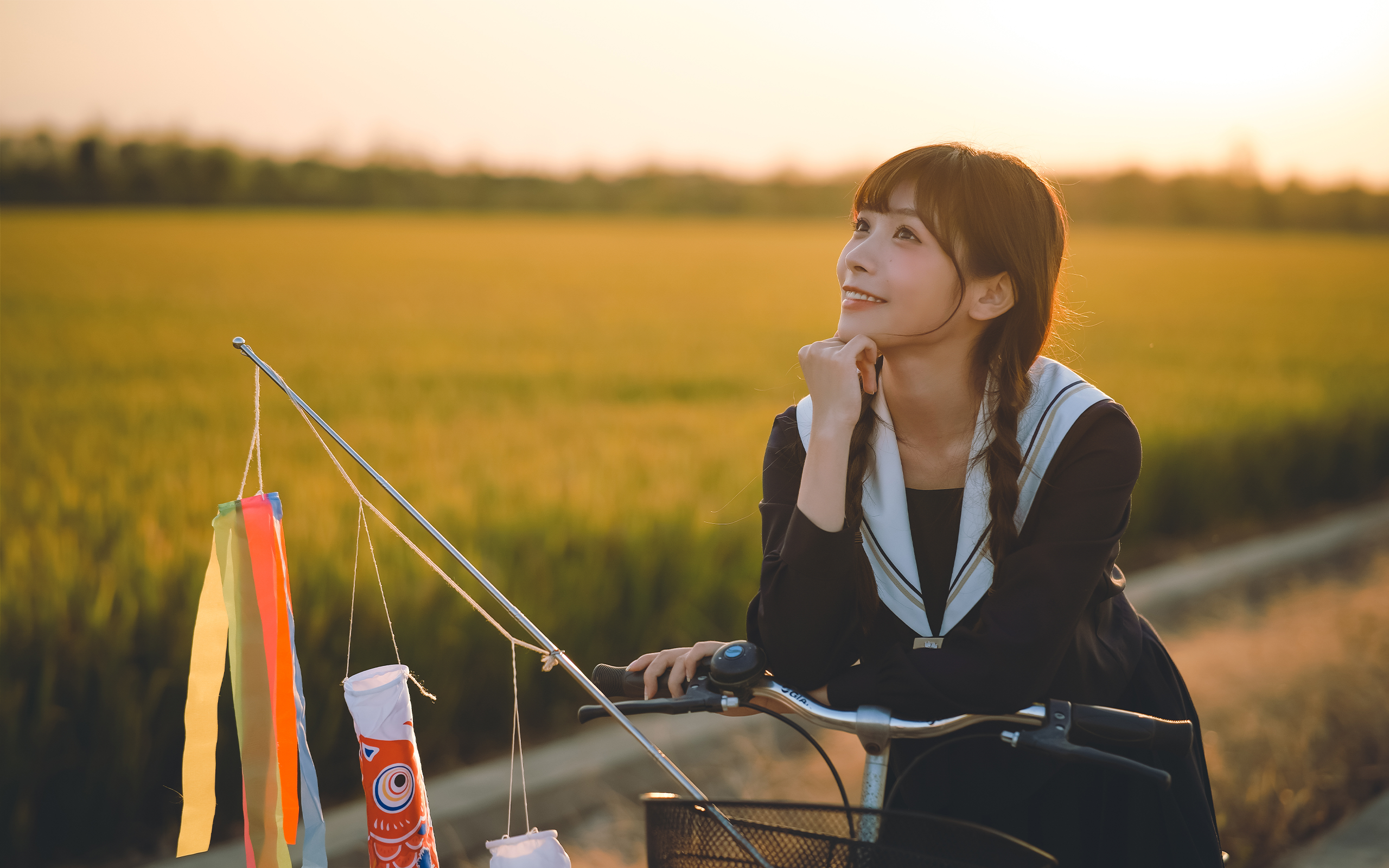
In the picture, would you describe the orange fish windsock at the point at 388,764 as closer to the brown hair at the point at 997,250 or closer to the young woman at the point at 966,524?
the young woman at the point at 966,524

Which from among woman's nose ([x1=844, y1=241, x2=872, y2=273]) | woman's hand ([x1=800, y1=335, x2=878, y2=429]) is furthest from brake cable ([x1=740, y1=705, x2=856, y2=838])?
woman's nose ([x1=844, y1=241, x2=872, y2=273])

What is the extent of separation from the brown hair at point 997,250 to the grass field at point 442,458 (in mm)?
318

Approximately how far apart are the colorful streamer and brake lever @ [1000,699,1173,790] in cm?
78

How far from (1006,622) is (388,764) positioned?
79 cm

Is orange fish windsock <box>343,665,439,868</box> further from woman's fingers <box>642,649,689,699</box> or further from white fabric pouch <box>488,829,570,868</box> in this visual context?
woman's fingers <box>642,649,689,699</box>

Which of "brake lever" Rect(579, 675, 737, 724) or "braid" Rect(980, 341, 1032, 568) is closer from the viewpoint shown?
"brake lever" Rect(579, 675, 737, 724)

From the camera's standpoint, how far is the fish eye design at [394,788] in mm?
1093

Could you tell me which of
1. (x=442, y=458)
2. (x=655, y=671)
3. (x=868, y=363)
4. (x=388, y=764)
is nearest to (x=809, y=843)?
(x=655, y=671)

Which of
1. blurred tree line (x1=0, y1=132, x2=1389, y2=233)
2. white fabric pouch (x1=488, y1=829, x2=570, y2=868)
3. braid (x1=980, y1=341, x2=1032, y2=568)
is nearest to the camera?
white fabric pouch (x1=488, y1=829, x2=570, y2=868)

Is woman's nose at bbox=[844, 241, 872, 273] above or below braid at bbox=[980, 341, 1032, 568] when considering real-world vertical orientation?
above

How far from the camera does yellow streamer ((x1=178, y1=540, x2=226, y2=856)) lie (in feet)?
3.52

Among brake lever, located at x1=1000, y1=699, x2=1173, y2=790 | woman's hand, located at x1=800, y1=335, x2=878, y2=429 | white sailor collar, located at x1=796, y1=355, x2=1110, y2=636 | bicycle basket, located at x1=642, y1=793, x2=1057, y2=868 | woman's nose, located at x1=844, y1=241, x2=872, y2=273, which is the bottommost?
bicycle basket, located at x1=642, y1=793, x2=1057, y2=868

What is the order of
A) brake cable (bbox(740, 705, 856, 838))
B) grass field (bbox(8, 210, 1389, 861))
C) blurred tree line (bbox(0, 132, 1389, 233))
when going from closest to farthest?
1. brake cable (bbox(740, 705, 856, 838))
2. grass field (bbox(8, 210, 1389, 861))
3. blurred tree line (bbox(0, 132, 1389, 233))

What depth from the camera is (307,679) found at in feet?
9.48
